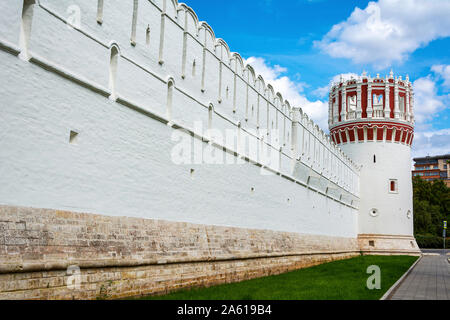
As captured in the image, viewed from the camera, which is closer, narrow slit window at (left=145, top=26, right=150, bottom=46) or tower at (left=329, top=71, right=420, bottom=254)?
narrow slit window at (left=145, top=26, right=150, bottom=46)

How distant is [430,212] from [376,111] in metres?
36.3

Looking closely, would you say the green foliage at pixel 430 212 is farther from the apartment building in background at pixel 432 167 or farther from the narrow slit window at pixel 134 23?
the narrow slit window at pixel 134 23

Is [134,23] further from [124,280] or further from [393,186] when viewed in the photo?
[393,186]

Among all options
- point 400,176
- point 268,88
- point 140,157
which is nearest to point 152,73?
point 140,157

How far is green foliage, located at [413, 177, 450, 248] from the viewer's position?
2221 inches

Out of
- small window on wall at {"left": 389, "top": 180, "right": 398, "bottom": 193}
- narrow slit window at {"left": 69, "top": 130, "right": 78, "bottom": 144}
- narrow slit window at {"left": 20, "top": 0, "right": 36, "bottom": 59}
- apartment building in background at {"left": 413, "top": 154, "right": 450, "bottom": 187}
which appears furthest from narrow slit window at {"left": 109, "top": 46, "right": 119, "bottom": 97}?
apartment building in background at {"left": 413, "top": 154, "right": 450, "bottom": 187}

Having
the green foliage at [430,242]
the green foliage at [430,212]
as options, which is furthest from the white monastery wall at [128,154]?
the green foliage at [430,212]

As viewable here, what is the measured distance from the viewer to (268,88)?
1761 centimetres

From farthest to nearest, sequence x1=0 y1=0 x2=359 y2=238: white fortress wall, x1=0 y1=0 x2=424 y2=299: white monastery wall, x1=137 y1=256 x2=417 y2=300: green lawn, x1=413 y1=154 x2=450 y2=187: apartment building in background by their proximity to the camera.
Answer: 1. x1=413 y1=154 x2=450 y2=187: apartment building in background
2. x1=137 y1=256 x2=417 y2=300: green lawn
3. x1=0 y1=0 x2=359 y2=238: white fortress wall
4. x1=0 y1=0 x2=424 y2=299: white monastery wall

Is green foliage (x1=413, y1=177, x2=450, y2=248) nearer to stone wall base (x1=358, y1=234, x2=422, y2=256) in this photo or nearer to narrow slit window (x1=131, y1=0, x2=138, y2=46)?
stone wall base (x1=358, y1=234, x2=422, y2=256)

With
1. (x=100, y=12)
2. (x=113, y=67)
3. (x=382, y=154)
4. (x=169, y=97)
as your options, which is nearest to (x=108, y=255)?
(x=113, y=67)

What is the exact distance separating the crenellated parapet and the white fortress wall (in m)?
18.4

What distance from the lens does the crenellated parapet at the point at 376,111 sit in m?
33.2

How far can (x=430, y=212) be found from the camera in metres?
63.1
